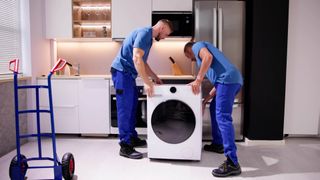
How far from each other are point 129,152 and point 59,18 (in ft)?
6.76

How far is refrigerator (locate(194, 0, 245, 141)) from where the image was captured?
11.9 ft

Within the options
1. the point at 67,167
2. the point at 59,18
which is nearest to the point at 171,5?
the point at 59,18

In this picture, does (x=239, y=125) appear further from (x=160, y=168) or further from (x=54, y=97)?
(x=54, y=97)

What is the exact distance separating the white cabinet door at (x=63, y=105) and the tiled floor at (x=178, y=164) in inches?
9.0

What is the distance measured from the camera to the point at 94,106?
4.01 m

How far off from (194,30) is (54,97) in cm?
194

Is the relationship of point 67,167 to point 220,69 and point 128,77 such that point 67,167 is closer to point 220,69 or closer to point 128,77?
point 128,77

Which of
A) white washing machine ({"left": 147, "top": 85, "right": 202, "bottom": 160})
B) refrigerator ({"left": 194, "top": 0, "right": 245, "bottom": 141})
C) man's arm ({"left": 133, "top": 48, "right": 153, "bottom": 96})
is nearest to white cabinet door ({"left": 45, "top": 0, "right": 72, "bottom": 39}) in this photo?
man's arm ({"left": 133, "top": 48, "right": 153, "bottom": 96})

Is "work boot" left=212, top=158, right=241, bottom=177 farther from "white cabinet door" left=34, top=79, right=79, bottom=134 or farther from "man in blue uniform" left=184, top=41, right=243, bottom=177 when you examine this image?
"white cabinet door" left=34, top=79, right=79, bottom=134

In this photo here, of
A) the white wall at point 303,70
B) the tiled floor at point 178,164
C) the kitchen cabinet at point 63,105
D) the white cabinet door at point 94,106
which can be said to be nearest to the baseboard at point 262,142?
the tiled floor at point 178,164

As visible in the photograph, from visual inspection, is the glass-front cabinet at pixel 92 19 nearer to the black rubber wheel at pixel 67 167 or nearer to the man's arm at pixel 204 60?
the man's arm at pixel 204 60

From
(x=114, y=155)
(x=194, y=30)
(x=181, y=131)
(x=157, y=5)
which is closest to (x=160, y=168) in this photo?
(x=181, y=131)

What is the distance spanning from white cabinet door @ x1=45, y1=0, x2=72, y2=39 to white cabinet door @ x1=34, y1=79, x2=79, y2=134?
2.17 feet

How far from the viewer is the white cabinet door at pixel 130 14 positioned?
13.4ft
